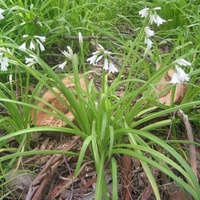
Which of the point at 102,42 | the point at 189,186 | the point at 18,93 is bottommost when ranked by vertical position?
the point at 189,186

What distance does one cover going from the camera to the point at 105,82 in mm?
2361

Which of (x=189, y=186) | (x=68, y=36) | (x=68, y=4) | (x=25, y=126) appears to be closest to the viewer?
(x=189, y=186)

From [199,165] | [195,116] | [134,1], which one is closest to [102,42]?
[134,1]

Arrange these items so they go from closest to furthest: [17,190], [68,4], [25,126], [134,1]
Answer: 1. [17,190]
2. [25,126]
3. [68,4]
4. [134,1]

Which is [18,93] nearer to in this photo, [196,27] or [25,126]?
[25,126]

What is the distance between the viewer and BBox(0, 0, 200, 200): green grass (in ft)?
6.70

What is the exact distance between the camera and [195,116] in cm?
249

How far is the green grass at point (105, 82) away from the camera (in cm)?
204

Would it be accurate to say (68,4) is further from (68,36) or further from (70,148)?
(70,148)

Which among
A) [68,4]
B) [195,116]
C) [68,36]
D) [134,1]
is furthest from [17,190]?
[134,1]

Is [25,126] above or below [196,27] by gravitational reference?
below

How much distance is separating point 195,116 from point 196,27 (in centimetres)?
95

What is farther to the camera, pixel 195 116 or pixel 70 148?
pixel 195 116

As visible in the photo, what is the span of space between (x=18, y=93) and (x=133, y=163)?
922 millimetres
